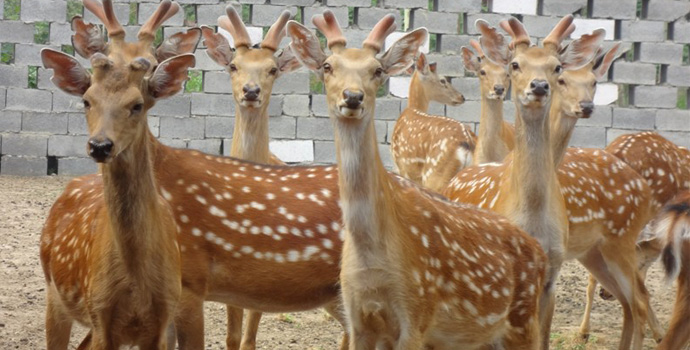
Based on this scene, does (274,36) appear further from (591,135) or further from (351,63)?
(591,135)

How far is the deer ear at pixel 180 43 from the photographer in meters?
6.86

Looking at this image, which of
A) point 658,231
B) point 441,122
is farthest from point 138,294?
point 441,122

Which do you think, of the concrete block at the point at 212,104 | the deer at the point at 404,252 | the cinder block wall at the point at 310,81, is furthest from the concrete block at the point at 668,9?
the deer at the point at 404,252

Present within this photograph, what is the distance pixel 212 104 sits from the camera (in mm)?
13422

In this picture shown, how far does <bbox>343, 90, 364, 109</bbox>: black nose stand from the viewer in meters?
4.44

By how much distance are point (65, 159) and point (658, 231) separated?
8954 mm

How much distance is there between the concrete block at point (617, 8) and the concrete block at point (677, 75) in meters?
0.77

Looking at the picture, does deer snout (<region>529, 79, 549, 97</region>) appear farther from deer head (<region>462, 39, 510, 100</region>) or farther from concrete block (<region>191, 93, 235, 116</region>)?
concrete block (<region>191, 93, 235, 116</region>)

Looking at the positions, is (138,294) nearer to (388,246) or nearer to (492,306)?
(388,246)

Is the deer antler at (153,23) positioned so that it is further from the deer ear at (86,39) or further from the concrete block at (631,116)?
the concrete block at (631,116)

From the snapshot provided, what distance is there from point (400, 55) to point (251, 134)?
7.95 feet

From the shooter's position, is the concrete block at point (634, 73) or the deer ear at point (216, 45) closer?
the deer ear at point (216, 45)

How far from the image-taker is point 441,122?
11.2m

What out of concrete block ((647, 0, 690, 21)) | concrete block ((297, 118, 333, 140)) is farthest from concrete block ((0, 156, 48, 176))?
concrete block ((647, 0, 690, 21))
